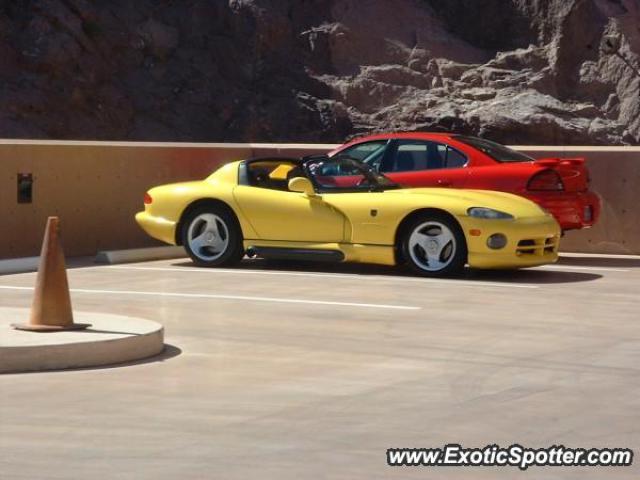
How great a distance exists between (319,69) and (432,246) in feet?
81.9

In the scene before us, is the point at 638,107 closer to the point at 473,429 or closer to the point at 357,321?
the point at 357,321

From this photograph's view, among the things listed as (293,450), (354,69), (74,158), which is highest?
(354,69)

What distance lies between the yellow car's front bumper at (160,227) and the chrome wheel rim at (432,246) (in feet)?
8.69

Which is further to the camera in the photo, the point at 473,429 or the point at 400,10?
the point at 400,10

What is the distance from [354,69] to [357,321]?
27.9m

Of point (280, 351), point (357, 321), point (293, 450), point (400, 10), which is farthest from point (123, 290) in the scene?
point (400, 10)

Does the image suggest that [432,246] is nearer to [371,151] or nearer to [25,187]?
[371,151]

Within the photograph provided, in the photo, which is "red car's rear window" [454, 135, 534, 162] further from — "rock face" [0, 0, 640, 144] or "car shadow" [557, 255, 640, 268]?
"rock face" [0, 0, 640, 144]

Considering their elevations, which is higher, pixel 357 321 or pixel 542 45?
pixel 542 45

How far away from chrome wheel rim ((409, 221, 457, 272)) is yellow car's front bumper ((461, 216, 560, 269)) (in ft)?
0.68

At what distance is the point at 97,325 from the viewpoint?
9.47 metres

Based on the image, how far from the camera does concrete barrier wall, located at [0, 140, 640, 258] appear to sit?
1584cm

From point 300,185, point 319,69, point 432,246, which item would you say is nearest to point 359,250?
point 432,246

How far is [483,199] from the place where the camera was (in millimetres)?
14000
